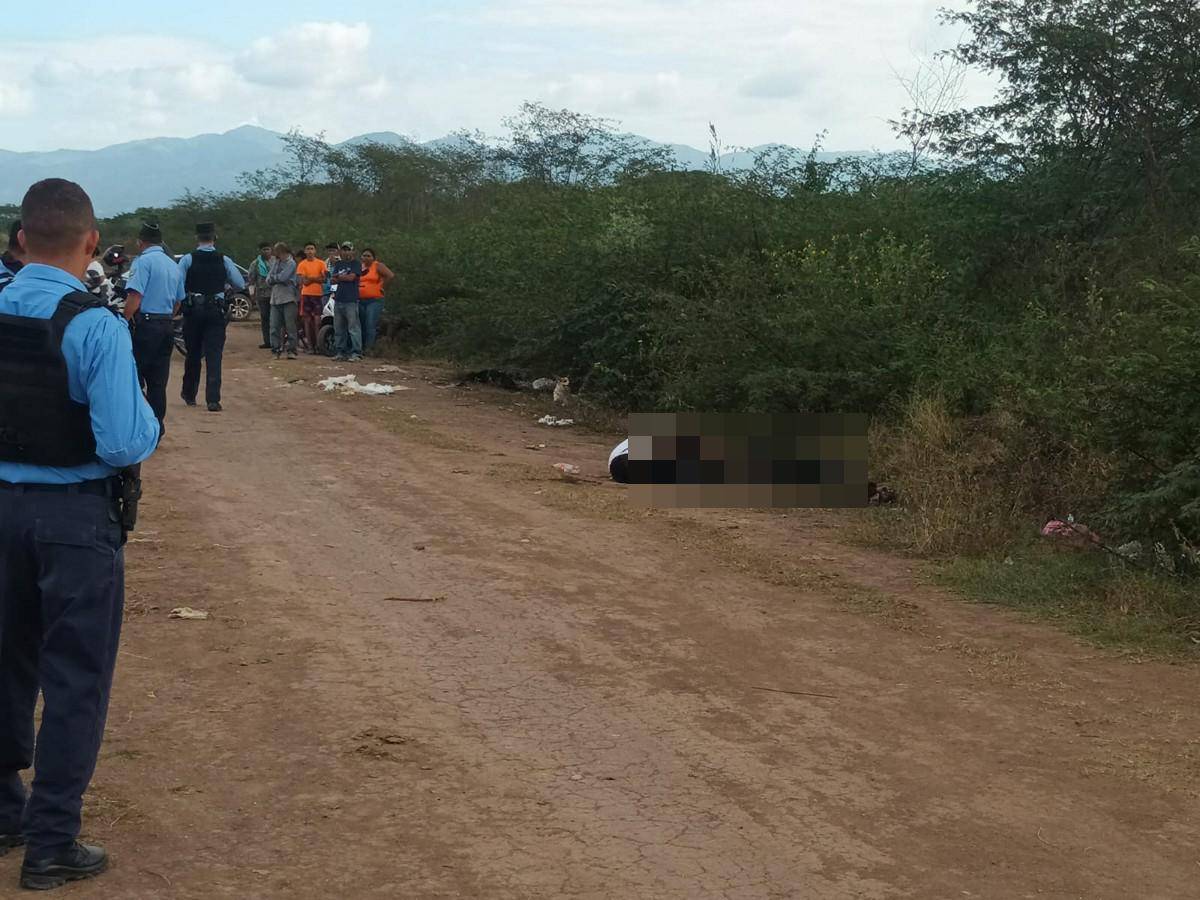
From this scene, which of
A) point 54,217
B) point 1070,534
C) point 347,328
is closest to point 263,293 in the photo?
point 347,328

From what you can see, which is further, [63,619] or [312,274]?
[312,274]

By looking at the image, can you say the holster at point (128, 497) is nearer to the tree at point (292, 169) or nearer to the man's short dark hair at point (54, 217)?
the man's short dark hair at point (54, 217)

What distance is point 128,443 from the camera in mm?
3814

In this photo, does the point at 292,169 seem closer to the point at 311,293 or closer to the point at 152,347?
the point at 311,293

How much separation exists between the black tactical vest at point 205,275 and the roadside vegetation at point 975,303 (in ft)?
14.6

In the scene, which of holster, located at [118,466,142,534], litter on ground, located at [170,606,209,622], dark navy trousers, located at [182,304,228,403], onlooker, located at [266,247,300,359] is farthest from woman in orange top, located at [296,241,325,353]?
holster, located at [118,466,142,534]

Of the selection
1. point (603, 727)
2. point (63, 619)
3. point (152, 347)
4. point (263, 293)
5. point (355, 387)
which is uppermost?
point (263, 293)

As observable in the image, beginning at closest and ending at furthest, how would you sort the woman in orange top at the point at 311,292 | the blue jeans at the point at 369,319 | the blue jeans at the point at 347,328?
the blue jeans at the point at 347,328, the blue jeans at the point at 369,319, the woman in orange top at the point at 311,292

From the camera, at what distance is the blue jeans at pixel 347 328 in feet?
69.3

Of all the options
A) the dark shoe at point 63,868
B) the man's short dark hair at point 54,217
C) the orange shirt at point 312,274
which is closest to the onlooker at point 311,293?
the orange shirt at point 312,274

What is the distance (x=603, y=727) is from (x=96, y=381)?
2.43m

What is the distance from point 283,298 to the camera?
71.0 ft

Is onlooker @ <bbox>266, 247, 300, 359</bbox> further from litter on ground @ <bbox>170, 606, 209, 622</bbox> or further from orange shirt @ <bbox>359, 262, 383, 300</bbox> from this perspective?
litter on ground @ <bbox>170, 606, 209, 622</bbox>

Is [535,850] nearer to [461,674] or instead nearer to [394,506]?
[461,674]
